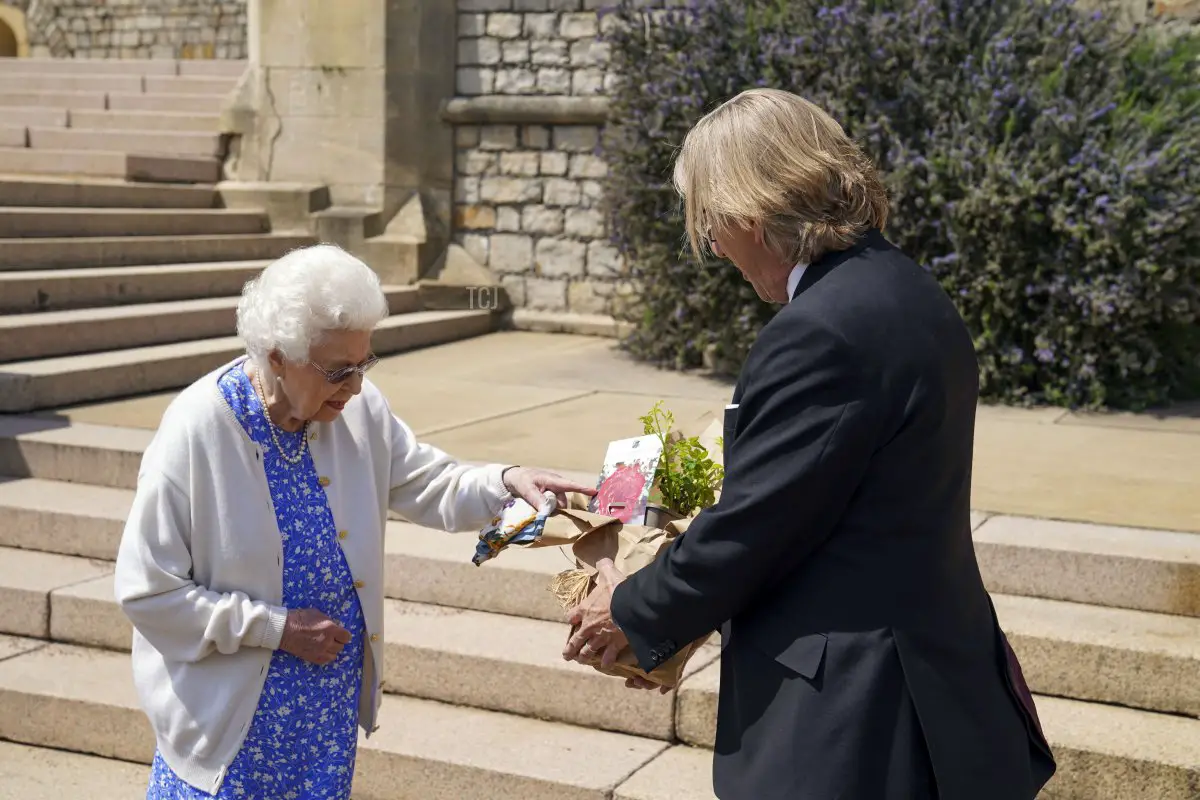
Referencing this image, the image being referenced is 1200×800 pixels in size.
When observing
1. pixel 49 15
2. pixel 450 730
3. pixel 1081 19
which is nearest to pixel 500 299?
pixel 1081 19

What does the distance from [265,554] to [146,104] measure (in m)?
10.4

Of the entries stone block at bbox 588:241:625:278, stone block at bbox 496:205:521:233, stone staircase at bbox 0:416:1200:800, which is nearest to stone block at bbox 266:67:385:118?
stone block at bbox 496:205:521:233

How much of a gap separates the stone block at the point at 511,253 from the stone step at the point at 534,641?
588 cm

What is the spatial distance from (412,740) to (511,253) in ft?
23.2

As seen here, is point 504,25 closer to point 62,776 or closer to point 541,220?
point 541,220

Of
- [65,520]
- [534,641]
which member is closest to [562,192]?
[65,520]

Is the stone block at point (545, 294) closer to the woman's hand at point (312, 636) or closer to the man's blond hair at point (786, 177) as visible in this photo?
the woman's hand at point (312, 636)

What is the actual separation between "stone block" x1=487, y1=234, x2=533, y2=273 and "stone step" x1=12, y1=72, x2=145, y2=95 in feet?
13.5

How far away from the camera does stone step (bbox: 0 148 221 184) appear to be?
10.2m

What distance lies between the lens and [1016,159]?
22.5ft

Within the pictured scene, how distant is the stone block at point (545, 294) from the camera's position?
34.3ft

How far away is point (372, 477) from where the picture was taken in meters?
2.63

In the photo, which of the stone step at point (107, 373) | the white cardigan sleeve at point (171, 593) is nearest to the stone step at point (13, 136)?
the stone step at point (107, 373)

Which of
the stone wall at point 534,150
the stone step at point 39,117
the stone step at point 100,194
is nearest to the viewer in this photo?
the stone step at point 100,194
